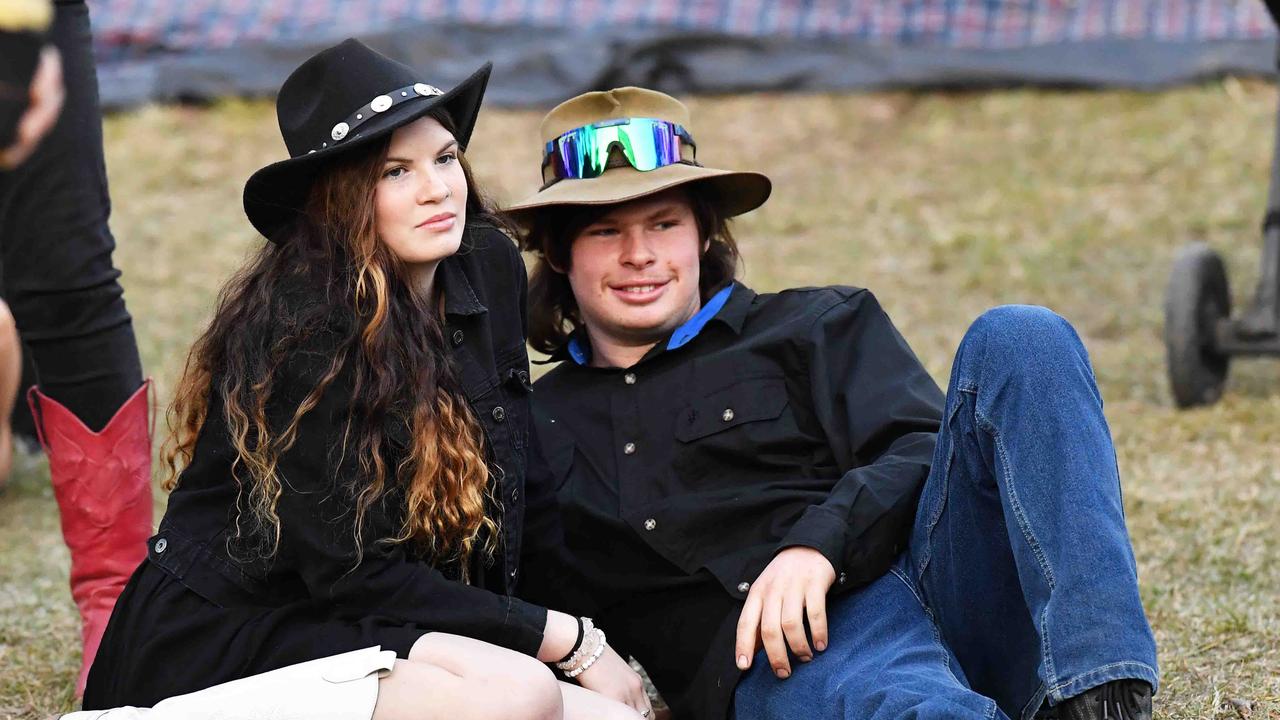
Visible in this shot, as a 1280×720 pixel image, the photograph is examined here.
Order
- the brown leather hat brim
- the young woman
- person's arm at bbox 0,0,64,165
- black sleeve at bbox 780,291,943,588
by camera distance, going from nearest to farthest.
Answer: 1. the young woman
2. black sleeve at bbox 780,291,943,588
3. the brown leather hat brim
4. person's arm at bbox 0,0,64,165

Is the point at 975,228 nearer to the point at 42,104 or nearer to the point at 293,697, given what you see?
the point at 42,104

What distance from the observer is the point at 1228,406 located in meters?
5.08

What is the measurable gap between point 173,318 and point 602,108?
405cm

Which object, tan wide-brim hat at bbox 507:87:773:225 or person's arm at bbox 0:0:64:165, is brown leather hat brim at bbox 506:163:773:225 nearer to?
tan wide-brim hat at bbox 507:87:773:225

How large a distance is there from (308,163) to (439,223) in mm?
231

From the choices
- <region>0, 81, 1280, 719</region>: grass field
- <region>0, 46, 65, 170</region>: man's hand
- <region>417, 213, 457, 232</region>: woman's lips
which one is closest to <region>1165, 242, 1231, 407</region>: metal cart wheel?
<region>0, 81, 1280, 719</region>: grass field

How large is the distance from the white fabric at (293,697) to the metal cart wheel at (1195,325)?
342cm

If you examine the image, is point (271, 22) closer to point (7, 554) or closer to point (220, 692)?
point (7, 554)

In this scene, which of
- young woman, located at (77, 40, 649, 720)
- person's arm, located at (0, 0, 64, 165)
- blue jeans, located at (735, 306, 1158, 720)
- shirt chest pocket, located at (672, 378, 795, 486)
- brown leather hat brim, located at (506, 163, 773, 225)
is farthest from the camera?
person's arm, located at (0, 0, 64, 165)

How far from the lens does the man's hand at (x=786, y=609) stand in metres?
2.48

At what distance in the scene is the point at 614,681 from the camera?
255cm

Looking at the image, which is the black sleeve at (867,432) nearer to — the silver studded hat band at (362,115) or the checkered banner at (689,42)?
the silver studded hat band at (362,115)

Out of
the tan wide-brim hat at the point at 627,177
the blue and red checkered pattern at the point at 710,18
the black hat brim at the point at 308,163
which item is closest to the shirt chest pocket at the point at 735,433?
the tan wide-brim hat at the point at 627,177

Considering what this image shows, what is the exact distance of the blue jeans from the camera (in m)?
2.19
